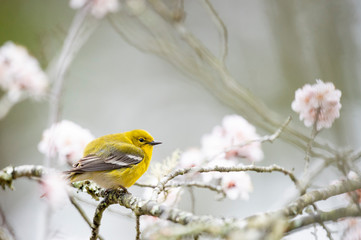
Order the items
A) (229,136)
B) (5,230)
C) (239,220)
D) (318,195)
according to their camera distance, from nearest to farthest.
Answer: (239,220) → (318,195) → (5,230) → (229,136)

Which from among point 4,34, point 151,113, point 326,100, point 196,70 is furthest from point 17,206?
point 326,100

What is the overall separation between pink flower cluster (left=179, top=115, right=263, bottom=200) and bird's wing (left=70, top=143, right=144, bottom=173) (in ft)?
1.04

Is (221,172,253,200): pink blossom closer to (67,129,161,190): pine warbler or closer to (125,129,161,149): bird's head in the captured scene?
(67,129,161,190): pine warbler

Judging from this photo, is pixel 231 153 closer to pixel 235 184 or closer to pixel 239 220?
pixel 235 184

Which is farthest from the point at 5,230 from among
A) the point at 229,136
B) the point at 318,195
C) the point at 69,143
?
the point at 229,136

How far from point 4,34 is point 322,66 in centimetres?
529

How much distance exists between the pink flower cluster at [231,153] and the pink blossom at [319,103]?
0.40 metres

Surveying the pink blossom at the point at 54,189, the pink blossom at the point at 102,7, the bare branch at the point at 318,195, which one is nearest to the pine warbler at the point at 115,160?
the pink blossom at the point at 54,189

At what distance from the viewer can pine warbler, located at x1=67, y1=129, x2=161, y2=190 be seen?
7.59 feet

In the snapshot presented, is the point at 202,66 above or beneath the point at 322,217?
above

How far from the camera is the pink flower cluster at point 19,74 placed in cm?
345

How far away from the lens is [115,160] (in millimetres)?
2576

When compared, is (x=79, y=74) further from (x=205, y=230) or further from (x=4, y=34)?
(x=205, y=230)

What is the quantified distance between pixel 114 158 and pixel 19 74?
1453 millimetres
